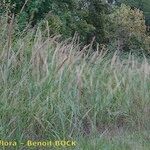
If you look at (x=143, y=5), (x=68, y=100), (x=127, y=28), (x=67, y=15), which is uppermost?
(x=68, y=100)

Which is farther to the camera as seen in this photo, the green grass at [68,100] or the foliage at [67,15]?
the foliage at [67,15]

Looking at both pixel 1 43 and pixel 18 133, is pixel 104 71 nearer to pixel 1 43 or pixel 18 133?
pixel 1 43

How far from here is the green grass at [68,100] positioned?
5.87 m

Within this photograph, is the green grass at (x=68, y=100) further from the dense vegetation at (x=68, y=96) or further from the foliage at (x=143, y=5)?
the foliage at (x=143, y=5)

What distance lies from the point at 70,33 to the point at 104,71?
8342mm

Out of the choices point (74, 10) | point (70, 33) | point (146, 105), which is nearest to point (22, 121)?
point (146, 105)

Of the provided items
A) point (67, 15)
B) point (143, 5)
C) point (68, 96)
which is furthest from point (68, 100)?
point (143, 5)

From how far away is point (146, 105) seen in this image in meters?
7.93

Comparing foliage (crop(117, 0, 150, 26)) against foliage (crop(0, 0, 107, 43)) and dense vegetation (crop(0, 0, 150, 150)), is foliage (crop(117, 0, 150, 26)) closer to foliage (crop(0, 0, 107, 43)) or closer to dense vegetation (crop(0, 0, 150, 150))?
foliage (crop(0, 0, 107, 43))

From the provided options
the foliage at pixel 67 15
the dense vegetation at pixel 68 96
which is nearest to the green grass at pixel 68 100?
the dense vegetation at pixel 68 96

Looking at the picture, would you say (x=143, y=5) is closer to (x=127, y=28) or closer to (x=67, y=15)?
(x=127, y=28)

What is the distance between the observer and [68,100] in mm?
6566

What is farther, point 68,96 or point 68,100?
point 68,96

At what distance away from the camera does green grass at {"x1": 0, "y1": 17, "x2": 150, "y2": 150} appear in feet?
19.3
